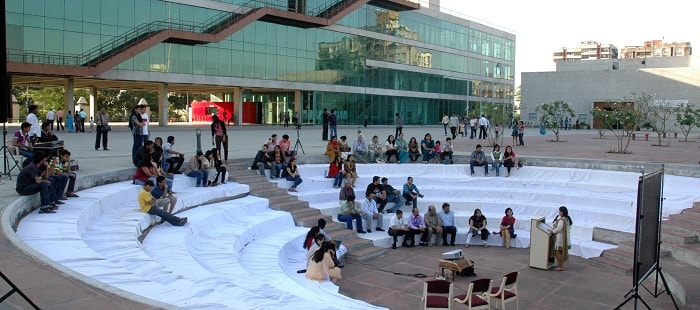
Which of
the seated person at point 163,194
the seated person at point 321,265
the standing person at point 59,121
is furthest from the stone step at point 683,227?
the standing person at point 59,121

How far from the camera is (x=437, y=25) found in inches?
2518

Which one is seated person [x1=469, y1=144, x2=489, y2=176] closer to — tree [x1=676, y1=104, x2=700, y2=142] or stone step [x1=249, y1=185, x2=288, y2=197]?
stone step [x1=249, y1=185, x2=288, y2=197]

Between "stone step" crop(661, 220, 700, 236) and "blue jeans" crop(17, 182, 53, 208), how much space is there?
14.0 meters

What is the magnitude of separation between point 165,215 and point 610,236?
1149 cm

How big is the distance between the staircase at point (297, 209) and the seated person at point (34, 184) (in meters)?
6.93

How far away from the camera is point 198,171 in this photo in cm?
1599

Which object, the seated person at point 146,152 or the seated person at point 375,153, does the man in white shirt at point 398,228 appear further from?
the seated person at point 146,152

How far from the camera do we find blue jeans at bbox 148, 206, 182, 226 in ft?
39.0

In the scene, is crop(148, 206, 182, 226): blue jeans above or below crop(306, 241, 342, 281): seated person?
above

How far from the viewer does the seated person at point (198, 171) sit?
627 inches

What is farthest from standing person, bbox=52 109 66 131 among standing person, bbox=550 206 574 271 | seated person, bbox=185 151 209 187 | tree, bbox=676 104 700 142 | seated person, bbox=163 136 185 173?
tree, bbox=676 104 700 142

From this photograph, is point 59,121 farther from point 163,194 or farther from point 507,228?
point 507,228

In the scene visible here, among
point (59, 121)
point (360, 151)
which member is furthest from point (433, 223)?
point (59, 121)

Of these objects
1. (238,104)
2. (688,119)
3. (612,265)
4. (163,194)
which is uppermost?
(238,104)
